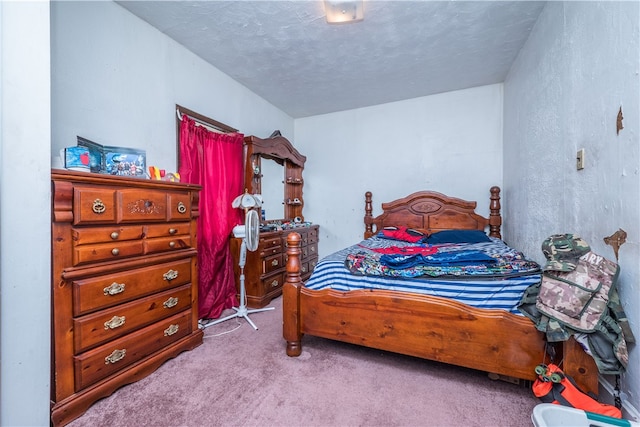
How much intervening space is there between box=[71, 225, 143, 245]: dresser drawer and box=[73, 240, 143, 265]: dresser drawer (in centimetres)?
3

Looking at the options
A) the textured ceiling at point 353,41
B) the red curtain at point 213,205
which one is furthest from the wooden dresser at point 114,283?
the textured ceiling at point 353,41

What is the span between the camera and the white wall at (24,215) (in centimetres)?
109

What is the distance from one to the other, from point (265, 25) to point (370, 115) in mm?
2247

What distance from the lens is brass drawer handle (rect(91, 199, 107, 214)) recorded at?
4.78ft

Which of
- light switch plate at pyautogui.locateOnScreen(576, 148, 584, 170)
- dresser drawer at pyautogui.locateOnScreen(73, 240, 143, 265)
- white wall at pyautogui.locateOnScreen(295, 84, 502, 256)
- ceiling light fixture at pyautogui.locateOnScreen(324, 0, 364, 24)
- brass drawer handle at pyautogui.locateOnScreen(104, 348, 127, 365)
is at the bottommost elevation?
brass drawer handle at pyautogui.locateOnScreen(104, 348, 127, 365)

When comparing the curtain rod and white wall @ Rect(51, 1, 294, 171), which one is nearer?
white wall @ Rect(51, 1, 294, 171)

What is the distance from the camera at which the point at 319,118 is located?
4480 mm

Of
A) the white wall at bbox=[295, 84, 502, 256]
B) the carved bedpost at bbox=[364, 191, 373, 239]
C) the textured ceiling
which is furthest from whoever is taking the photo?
the carved bedpost at bbox=[364, 191, 373, 239]

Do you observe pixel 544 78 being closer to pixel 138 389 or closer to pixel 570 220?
pixel 570 220

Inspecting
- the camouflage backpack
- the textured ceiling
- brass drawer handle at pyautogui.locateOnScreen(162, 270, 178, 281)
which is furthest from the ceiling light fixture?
brass drawer handle at pyautogui.locateOnScreen(162, 270, 178, 281)

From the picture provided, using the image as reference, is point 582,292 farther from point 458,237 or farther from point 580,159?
point 458,237

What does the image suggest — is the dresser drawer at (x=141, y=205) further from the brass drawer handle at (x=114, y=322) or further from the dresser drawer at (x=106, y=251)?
the brass drawer handle at (x=114, y=322)

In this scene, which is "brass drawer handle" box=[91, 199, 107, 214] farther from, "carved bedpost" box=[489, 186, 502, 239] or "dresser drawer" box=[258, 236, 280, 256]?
"carved bedpost" box=[489, 186, 502, 239]

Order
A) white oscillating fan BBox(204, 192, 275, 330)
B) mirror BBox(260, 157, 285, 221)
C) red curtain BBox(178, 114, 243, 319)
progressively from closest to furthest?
white oscillating fan BBox(204, 192, 275, 330) → red curtain BBox(178, 114, 243, 319) → mirror BBox(260, 157, 285, 221)
